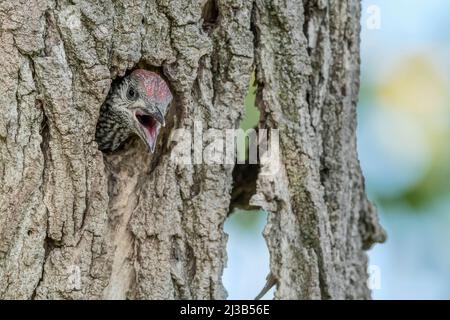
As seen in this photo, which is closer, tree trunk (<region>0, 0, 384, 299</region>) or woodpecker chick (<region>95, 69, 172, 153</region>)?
tree trunk (<region>0, 0, 384, 299</region>)

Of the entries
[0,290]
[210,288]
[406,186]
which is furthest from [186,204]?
[406,186]

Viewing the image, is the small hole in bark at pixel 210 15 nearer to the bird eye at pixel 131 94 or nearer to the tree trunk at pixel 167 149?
the tree trunk at pixel 167 149

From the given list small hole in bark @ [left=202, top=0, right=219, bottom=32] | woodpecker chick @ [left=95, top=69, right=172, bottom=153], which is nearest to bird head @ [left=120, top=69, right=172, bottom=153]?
woodpecker chick @ [left=95, top=69, right=172, bottom=153]

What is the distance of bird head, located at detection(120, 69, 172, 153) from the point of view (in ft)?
14.4

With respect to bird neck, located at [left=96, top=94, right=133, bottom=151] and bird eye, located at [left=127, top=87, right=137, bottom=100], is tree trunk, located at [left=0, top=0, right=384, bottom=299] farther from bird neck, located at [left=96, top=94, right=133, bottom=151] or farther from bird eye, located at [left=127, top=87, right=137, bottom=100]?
bird eye, located at [left=127, top=87, right=137, bottom=100]

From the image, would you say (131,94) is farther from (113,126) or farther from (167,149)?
(167,149)

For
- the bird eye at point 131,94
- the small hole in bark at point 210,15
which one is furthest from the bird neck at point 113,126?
the small hole in bark at point 210,15

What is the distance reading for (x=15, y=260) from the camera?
4.02 metres

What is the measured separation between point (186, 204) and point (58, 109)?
0.88 metres

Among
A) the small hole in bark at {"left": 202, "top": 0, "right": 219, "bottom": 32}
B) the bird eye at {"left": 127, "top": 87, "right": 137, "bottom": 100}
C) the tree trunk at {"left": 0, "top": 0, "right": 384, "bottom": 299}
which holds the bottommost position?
the tree trunk at {"left": 0, "top": 0, "right": 384, "bottom": 299}

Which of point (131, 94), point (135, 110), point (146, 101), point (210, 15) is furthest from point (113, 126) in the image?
point (210, 15)

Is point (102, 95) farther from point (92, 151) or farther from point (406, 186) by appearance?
point (406, 186)

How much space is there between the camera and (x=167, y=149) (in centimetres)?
451

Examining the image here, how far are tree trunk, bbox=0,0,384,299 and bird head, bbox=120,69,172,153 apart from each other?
0.22ft
